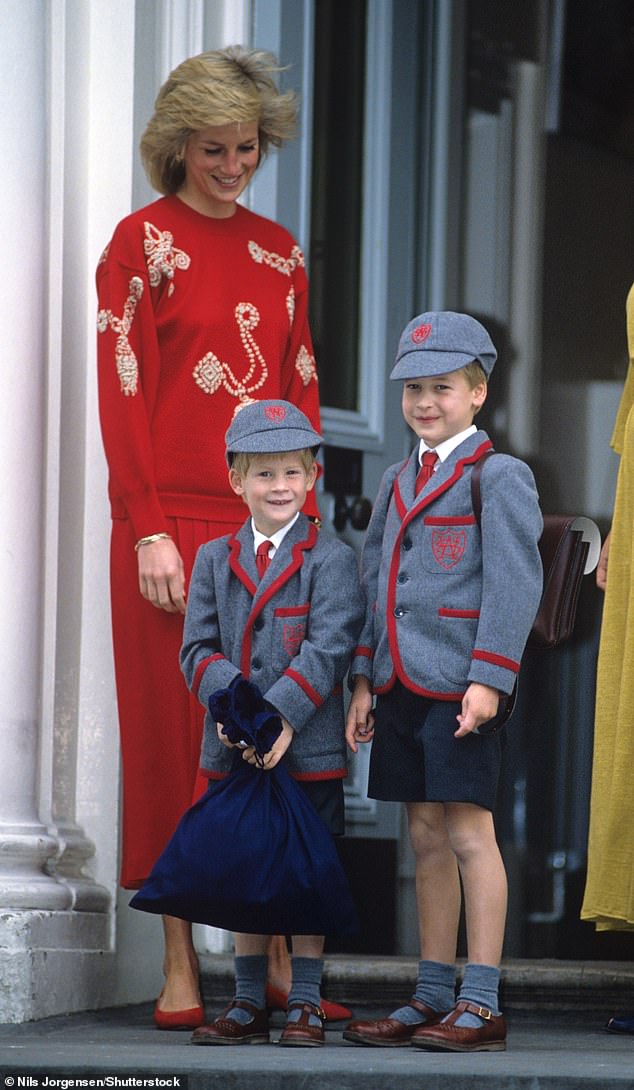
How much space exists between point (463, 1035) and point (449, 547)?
2.69 feet

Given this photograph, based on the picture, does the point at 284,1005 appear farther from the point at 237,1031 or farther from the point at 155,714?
the point at 155,714

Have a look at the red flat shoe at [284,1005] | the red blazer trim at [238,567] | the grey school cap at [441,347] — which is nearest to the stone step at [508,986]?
the red flat shoe at [284,1005]

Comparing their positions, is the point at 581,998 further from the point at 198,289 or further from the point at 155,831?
the point at 198,289

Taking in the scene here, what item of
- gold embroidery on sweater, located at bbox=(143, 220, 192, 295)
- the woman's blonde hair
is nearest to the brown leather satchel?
gold embroidery on sweater, located at bbox=(143, 220, 192, 295)

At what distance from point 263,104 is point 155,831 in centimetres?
148

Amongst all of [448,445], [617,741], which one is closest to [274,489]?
[448,445]

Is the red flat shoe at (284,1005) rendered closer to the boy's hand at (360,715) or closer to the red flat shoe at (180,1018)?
the red flat shoe at (180,1018)

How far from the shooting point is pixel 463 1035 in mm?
2922

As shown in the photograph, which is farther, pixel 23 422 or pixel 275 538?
pixel 23 422

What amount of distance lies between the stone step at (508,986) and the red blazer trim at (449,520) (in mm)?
1236

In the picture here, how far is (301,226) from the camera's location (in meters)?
4.64

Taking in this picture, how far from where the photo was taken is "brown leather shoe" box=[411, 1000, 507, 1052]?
290cm

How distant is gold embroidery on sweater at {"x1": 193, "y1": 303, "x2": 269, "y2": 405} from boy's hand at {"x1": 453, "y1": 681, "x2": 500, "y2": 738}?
91cm

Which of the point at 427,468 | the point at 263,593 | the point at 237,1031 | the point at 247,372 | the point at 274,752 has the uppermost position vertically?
the point at 247,372
